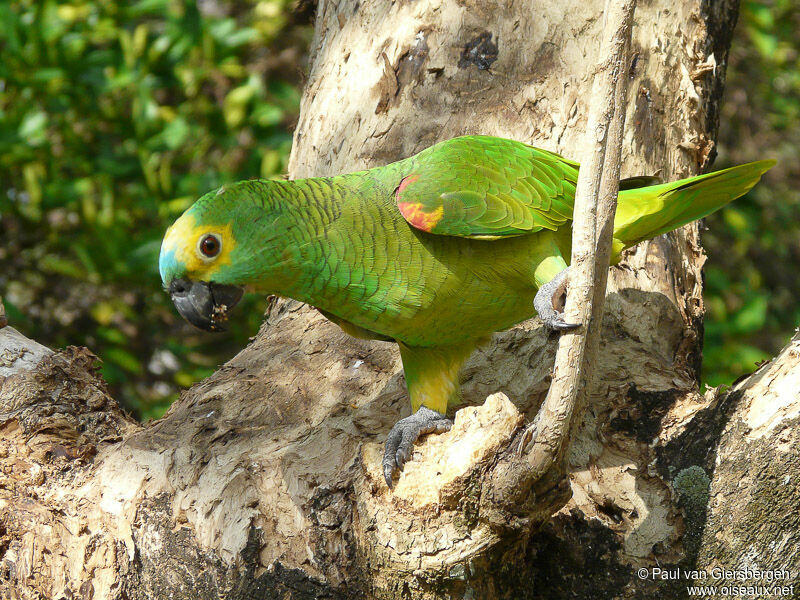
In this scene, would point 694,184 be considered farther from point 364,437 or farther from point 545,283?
point 364,437

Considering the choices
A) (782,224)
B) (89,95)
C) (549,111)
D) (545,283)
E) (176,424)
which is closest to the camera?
(545,283)

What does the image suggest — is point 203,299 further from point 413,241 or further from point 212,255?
point 413,241

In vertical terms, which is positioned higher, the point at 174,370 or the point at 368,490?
the point at 368,490

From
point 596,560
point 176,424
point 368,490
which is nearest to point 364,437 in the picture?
point 368,490

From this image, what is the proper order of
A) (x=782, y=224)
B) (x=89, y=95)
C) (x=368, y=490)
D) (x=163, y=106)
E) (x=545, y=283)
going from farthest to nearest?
(x=782, y=224) < (x=163, y=106) < (x=89, y=95) < (x=545, y=283) < (x=368, y=490)

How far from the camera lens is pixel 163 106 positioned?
5.75 metres

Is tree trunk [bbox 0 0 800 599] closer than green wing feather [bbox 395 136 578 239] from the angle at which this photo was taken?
Yes

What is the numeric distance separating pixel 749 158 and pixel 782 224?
641 millimetres

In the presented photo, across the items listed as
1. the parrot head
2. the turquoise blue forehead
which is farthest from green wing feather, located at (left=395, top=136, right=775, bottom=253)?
the turquoise blue forehead

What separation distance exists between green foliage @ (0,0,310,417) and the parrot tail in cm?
271

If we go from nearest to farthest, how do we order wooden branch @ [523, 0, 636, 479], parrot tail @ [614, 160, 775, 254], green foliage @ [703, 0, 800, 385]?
1. wooden branch @ [523, 0, 636, 479]
2. parrot tail @ [614, 160, 775, 254]
3. green foliage @ [703, 0, 800, 385]

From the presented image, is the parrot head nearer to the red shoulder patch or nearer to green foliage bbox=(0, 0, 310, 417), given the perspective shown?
the red shoulder patch

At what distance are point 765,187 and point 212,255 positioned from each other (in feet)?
18.4

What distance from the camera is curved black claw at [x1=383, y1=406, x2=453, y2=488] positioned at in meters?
2.42
